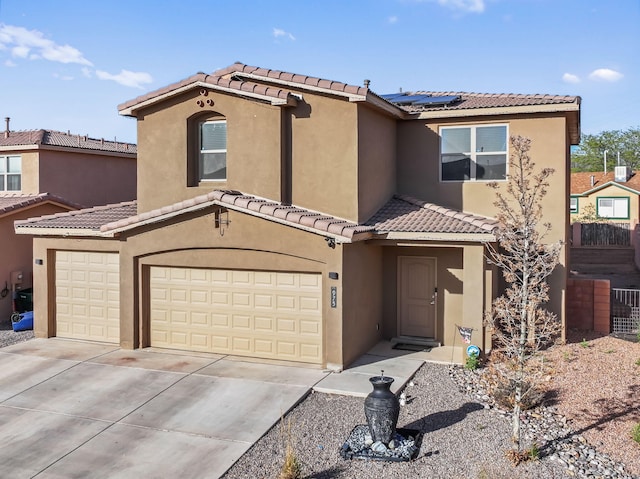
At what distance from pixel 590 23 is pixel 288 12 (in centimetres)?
1056

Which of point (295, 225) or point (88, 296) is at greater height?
point (295, 225)

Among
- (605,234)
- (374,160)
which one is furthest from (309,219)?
(605,234)

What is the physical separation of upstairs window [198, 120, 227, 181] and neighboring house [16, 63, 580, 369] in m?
0.04

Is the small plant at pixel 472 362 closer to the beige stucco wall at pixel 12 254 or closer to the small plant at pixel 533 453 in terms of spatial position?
the small plant at pixel 533 453

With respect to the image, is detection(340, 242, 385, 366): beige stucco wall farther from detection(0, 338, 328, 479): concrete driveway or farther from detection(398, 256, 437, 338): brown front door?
detection(0, 338, 328, 479): concrete driveway

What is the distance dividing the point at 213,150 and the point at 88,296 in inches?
206

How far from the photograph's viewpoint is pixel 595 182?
133 ft

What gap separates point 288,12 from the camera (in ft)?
49.8

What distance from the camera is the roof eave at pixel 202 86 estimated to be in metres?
13.5

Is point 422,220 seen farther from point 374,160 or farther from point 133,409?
point 133,409

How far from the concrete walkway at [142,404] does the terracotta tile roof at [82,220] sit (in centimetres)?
309

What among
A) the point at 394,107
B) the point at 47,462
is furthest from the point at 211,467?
the point at 394,107

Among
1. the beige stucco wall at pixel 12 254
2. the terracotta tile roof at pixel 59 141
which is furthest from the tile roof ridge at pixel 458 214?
the terracotta tile roof at pixel 59 141

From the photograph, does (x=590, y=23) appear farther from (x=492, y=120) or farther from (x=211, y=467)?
(x=211, y=467)
